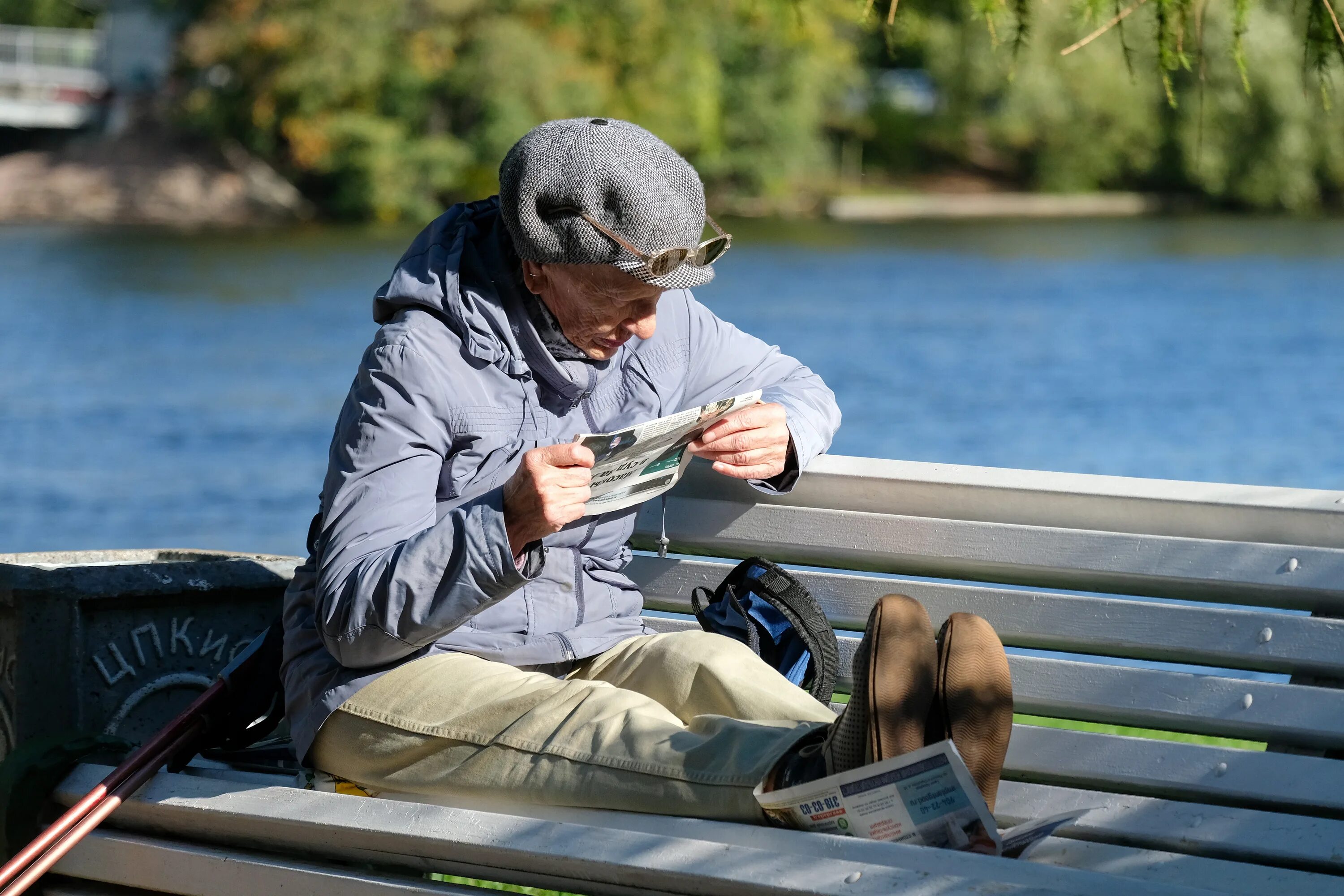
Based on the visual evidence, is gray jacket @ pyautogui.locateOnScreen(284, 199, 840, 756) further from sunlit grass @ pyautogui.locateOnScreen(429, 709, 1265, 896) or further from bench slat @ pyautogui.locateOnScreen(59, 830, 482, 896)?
sunlit grass @ pyautogui.locateOnScreen(429, 709, 1265, 896)

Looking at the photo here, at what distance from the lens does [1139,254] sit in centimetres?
2953

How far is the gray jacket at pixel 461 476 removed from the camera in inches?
94.2

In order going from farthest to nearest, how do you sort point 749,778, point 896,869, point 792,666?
point 792,666 < point 749,778 < point 896,869

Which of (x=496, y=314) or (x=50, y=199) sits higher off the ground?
(x=496, y=314)

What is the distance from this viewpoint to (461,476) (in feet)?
8.66

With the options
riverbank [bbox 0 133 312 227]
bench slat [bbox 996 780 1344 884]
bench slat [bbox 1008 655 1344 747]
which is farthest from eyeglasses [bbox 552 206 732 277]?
riverbank [bbox 0 133 312 227]

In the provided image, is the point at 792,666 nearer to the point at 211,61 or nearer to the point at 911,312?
the point at 911,312

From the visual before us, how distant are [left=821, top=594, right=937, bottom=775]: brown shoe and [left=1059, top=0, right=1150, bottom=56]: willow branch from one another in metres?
1.20

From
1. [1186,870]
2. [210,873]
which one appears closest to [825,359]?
[210,873]

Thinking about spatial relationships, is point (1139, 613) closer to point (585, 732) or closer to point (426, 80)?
point (585, 732)

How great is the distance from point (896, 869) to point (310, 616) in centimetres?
106

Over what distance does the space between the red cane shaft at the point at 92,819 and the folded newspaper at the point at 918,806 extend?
3.61 ft

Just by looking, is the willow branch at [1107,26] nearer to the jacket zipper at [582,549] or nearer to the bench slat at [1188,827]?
the jacket zipper at [582,549]

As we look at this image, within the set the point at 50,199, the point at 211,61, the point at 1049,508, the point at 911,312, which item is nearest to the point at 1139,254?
the point at 911,312
